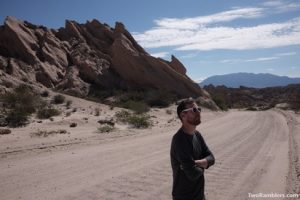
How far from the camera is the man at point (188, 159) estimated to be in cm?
427

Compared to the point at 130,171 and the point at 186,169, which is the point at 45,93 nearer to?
the point at 130,171

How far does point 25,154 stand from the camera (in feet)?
47.3

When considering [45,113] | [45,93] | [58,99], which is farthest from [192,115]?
[45,93]

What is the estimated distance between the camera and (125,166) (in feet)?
40.1

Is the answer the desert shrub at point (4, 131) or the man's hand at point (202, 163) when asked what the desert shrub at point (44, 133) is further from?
the man's hand at point (202, 163)

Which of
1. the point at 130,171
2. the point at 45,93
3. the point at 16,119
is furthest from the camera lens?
the point at 45,93

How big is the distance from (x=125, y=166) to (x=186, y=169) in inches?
322

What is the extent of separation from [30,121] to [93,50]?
107 feet

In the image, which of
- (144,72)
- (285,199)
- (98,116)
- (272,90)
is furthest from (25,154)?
(272,90)

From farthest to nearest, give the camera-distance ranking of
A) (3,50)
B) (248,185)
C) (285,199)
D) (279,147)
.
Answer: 1. (3,50)
2. (279,147)
3. (248,185)
4. (285,199)

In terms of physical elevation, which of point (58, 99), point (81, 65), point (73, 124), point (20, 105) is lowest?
point (73, 124)

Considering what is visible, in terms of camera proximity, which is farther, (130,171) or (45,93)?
(45,93)

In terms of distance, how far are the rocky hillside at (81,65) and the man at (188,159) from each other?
4000cm

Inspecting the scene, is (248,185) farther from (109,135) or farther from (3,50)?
(3,50)
